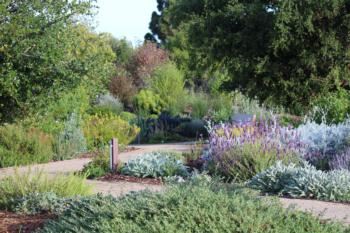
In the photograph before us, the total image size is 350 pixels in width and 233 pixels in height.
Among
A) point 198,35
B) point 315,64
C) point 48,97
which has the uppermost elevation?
point 198,35

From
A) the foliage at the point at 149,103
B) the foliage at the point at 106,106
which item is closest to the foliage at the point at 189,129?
the foliage at the point at 106,106

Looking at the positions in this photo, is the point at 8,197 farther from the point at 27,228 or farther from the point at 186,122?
the point at 186,122

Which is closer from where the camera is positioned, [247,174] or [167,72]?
[247,174]

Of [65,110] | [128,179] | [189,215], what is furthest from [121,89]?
[189,215]

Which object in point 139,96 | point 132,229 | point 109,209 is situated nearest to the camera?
point 132,229

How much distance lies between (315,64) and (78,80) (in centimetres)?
1526

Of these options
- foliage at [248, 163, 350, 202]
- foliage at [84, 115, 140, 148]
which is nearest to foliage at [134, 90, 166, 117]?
foliage at [84, 115, 140, 148]

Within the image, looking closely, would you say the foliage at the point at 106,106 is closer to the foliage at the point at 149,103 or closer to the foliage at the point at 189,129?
the foliage at the point at 149,103

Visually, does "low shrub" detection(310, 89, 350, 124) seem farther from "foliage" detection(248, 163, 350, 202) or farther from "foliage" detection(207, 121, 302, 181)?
"foliage" detection(248, 163, 350, 202)

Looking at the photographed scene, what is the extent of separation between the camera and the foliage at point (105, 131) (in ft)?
67.5

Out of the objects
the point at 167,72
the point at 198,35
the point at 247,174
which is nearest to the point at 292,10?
the point at 198,35

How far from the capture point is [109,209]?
6.06 metres

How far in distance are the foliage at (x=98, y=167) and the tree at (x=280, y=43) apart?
375 inches

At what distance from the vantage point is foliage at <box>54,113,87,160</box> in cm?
1814
